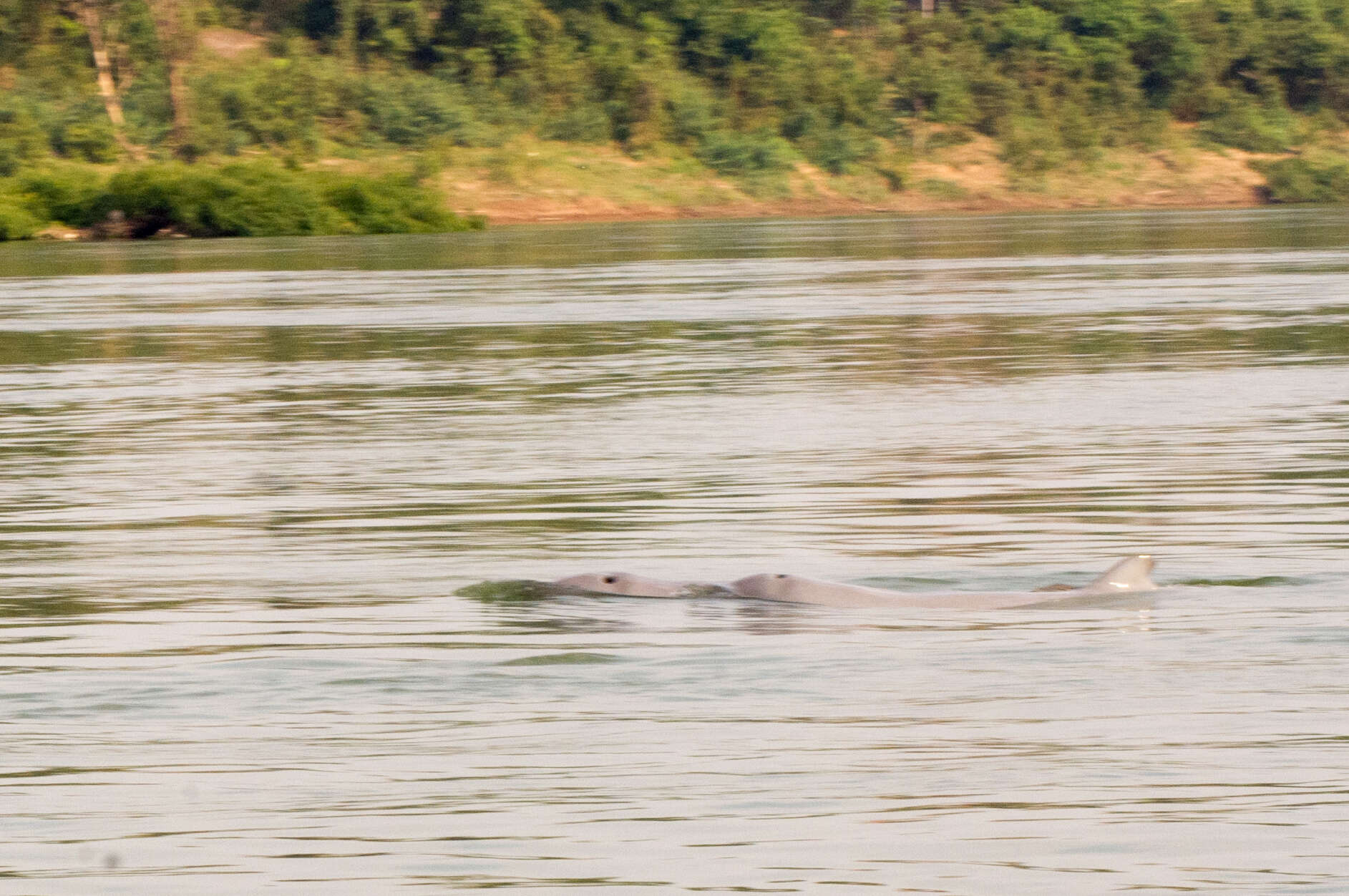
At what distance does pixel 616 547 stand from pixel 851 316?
A: 1916 centimetres

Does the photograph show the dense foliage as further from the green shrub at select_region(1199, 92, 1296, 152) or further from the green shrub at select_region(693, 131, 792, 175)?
the green shrub at select_region(1199, 92, 1296, 152)

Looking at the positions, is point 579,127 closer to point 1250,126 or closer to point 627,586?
point 1250,126

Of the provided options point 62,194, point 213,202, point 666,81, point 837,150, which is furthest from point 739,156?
point 62,194

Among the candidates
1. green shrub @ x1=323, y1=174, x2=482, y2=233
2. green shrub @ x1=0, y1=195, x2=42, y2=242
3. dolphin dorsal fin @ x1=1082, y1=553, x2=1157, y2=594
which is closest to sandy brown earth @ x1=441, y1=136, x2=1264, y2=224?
green shrub @ x1=323, y1=174, x2=482, y2=233

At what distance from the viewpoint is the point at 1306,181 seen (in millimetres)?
97812

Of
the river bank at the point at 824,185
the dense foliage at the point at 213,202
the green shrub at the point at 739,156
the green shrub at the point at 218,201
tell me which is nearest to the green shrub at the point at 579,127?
the river bank at the point at 824,185

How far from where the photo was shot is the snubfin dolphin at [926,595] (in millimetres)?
10133

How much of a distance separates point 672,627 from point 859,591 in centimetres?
88

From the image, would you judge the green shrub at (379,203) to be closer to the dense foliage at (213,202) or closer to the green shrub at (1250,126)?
the dense foliage at (213,202)

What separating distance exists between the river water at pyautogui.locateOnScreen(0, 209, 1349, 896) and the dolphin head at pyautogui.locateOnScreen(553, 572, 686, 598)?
9 centimetres

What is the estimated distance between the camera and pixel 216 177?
73.8 m

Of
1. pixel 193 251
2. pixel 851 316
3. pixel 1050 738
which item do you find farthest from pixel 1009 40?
pixel 1050 738

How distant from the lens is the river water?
6.74 m

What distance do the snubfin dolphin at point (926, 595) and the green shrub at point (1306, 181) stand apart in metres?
90.7
